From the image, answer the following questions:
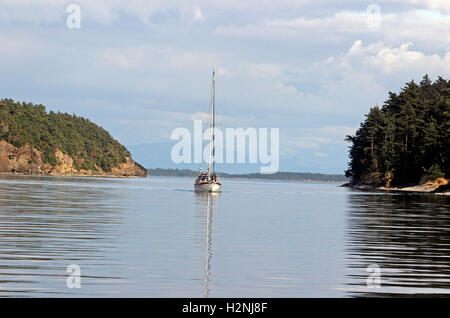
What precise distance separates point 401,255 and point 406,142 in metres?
130

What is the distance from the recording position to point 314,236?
3709 cm

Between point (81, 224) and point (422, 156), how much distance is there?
104 meters

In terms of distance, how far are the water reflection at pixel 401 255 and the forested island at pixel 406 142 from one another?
8142 cm

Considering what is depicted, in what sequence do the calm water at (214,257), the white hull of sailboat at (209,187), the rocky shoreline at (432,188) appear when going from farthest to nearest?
the rocky shoreline at (432,188) → the white hull of sailboat at (209,187) → the calm water at (214,257)

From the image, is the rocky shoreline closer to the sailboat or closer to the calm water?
the sailboat

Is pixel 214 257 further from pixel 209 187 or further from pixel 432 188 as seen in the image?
pixel 432 188

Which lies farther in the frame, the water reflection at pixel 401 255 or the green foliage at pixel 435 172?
the green foliage at pixel 435 172

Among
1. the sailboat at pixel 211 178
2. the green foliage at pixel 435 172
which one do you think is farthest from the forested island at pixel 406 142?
the sailboat at pixel 211 178

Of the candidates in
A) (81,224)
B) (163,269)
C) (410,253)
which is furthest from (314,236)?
(163,269)

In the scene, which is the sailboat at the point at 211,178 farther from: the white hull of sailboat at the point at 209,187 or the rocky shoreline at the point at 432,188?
the rocky shoreline at the point at 432,188

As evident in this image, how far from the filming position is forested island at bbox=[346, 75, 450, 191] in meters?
128

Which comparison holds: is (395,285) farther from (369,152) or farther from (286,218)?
(369,152)

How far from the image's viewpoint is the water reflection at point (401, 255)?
20.0m
